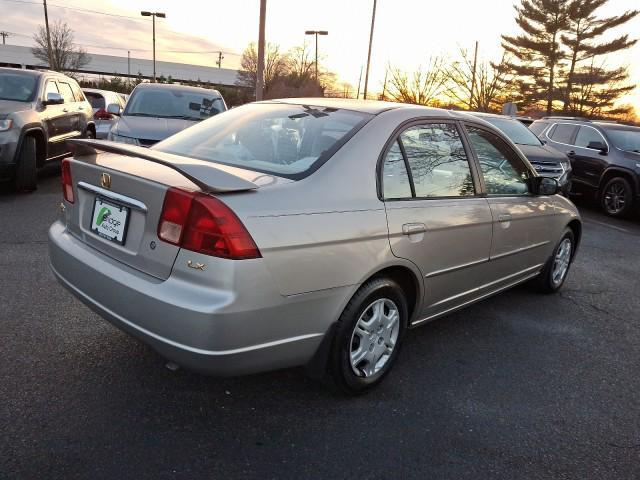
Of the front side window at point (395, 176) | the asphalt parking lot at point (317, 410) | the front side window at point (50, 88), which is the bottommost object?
the asphalt parking lot at point (317, 410)

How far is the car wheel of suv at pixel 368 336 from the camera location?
279cm

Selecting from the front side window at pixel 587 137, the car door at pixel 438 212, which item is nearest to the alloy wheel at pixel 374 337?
the car door at pixel 438 212

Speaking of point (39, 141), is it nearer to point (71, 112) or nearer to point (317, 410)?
point (71, 112)

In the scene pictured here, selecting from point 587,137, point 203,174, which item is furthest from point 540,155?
point 203,174

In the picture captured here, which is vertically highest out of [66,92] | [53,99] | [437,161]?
[66,92]

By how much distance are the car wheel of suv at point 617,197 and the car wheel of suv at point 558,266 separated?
597cm

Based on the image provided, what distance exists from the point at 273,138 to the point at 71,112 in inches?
297

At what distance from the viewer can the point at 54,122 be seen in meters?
8.54

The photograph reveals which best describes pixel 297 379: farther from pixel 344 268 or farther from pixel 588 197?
pixel 588 197

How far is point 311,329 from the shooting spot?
262cm

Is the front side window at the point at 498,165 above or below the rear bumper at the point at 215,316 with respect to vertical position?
above

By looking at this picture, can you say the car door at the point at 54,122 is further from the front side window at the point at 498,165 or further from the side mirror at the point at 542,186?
the side mirror at the point at 542,186

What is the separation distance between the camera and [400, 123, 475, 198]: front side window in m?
3.24

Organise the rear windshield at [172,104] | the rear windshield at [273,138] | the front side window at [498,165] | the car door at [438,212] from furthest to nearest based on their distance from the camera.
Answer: the rear windshield at [172,104], the front side window at [498,165], the car door at [438,212], the rear windshield at [273,138]
